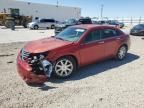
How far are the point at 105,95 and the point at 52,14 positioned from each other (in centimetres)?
4960

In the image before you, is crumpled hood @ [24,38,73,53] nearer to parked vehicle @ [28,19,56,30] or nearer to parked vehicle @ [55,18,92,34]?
parked vehicle @ [55,18,92,34]

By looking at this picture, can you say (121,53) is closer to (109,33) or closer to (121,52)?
(121,52)

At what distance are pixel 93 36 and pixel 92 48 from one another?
47cm

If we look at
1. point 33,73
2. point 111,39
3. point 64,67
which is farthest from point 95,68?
point 33,73

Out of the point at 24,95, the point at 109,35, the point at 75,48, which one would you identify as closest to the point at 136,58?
the point at 109,35

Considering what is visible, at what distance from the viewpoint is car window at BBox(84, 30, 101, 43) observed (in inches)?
257

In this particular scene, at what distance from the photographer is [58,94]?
15.7 feet

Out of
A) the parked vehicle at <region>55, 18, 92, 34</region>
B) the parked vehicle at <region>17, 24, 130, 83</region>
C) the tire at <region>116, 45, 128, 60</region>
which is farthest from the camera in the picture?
the parked vehicle at <region>55, 18, 92, 34</region>

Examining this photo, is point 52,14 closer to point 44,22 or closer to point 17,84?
point 44,22

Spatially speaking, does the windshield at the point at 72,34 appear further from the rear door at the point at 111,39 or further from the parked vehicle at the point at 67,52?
the rear door at the point at 111,39

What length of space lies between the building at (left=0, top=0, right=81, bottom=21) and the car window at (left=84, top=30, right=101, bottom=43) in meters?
39.7

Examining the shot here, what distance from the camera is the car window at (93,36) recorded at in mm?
6526

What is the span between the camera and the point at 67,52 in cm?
584

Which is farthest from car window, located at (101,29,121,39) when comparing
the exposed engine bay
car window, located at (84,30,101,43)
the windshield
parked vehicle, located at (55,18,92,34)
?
parked vehicle, located at (55,18,92,34)
